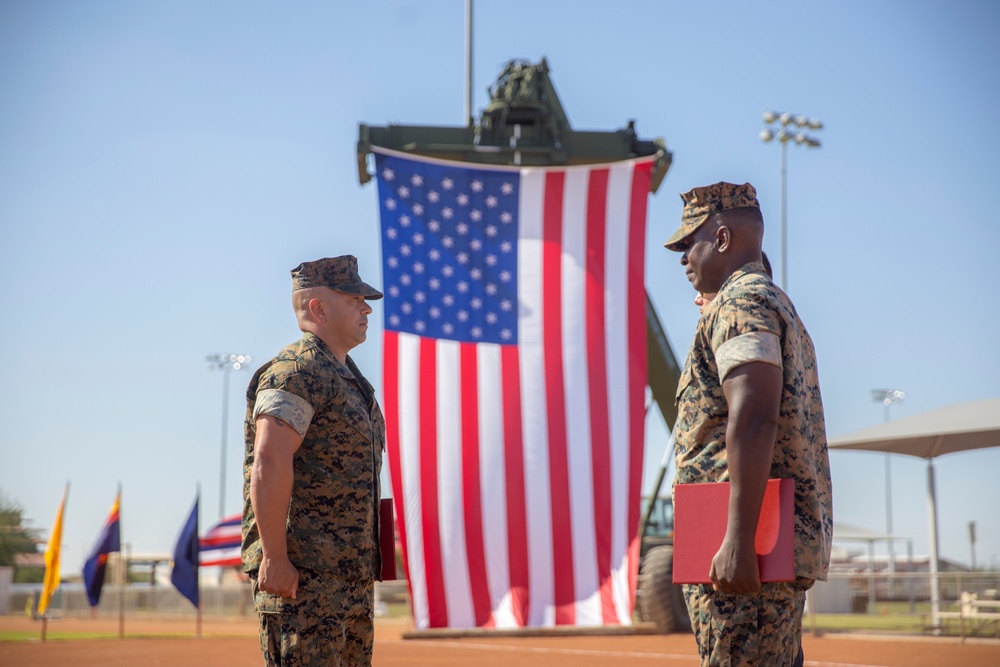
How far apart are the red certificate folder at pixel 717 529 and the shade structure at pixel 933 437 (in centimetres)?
1215

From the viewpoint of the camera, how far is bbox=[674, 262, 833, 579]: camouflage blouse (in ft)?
10.4

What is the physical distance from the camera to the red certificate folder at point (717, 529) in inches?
118

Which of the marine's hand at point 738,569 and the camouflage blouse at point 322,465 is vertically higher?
the camouflage blouse at point 322,465

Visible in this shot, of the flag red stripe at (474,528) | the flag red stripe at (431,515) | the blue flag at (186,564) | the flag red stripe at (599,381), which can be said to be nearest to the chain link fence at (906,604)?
the flag red stripe at (599,381)

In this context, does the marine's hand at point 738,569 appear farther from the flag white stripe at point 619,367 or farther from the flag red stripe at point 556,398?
the flag white stripe at point 619,367

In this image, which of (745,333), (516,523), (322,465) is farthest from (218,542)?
(745,333)

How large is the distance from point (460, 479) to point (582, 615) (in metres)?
1.92

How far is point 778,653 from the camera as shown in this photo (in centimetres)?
304

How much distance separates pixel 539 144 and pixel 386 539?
39.1 ft

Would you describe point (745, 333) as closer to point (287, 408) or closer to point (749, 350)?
point (749, 350)

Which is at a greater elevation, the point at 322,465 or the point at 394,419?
the point at 394,419

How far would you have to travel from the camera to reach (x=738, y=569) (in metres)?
2.98

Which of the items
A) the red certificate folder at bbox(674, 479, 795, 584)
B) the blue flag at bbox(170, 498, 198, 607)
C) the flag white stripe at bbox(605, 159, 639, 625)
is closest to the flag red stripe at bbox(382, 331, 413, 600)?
the flag white stripe at bbox(605, 159, 639, 625)

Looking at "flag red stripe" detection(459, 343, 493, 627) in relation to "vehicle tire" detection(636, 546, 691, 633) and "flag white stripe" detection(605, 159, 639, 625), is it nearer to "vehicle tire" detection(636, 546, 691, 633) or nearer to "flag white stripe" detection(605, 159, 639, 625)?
"flag white stripe" detection(605, 159, 639, 625)
